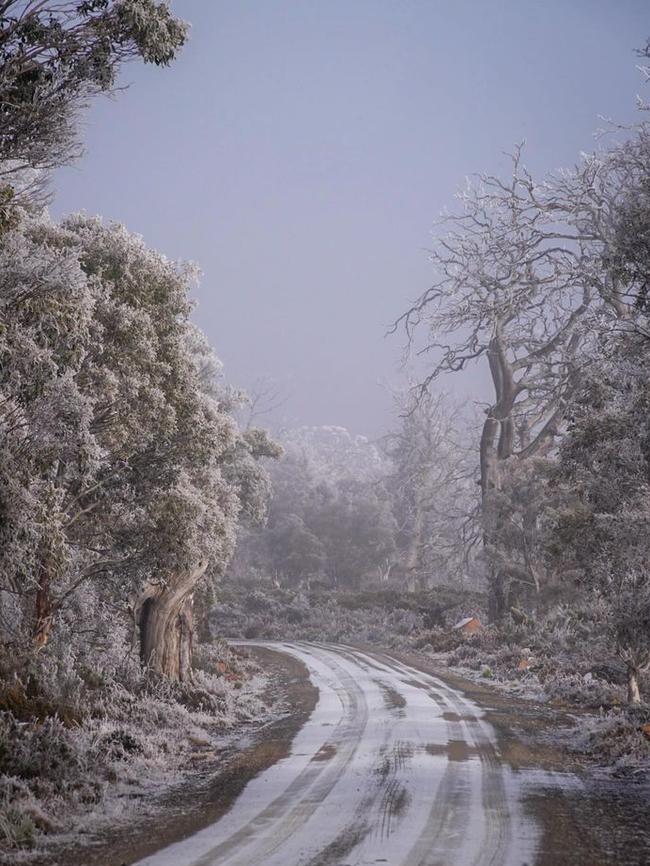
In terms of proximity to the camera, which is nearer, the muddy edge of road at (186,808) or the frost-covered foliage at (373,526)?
the muddy edge of road at (186,808)

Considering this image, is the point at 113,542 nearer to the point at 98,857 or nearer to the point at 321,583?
the point at 98,857

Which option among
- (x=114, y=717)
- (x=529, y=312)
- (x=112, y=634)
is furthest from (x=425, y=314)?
(x=114, y=717)

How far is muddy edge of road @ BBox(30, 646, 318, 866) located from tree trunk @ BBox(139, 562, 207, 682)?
2.99 metres

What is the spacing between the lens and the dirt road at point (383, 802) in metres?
7.14

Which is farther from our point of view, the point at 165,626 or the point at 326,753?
the point at 165,626

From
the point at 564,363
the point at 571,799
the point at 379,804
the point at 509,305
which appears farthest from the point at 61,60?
the point at 564,363

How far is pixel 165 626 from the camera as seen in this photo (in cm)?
1814

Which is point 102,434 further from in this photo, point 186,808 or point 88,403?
point 186,808

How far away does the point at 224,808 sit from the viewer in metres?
9.11

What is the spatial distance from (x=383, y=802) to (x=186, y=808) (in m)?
2.25

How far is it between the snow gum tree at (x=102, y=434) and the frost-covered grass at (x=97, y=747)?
5.06 ft

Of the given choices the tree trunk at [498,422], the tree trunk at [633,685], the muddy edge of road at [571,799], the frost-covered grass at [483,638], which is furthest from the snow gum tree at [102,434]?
the tree trunk at [498,422]

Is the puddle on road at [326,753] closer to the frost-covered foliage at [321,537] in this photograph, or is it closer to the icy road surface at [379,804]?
the icy road surface at [379,804]

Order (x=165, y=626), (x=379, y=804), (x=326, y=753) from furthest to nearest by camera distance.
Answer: (x=165, y=626) → (x=326, y=753) → (x=379, y=804)
